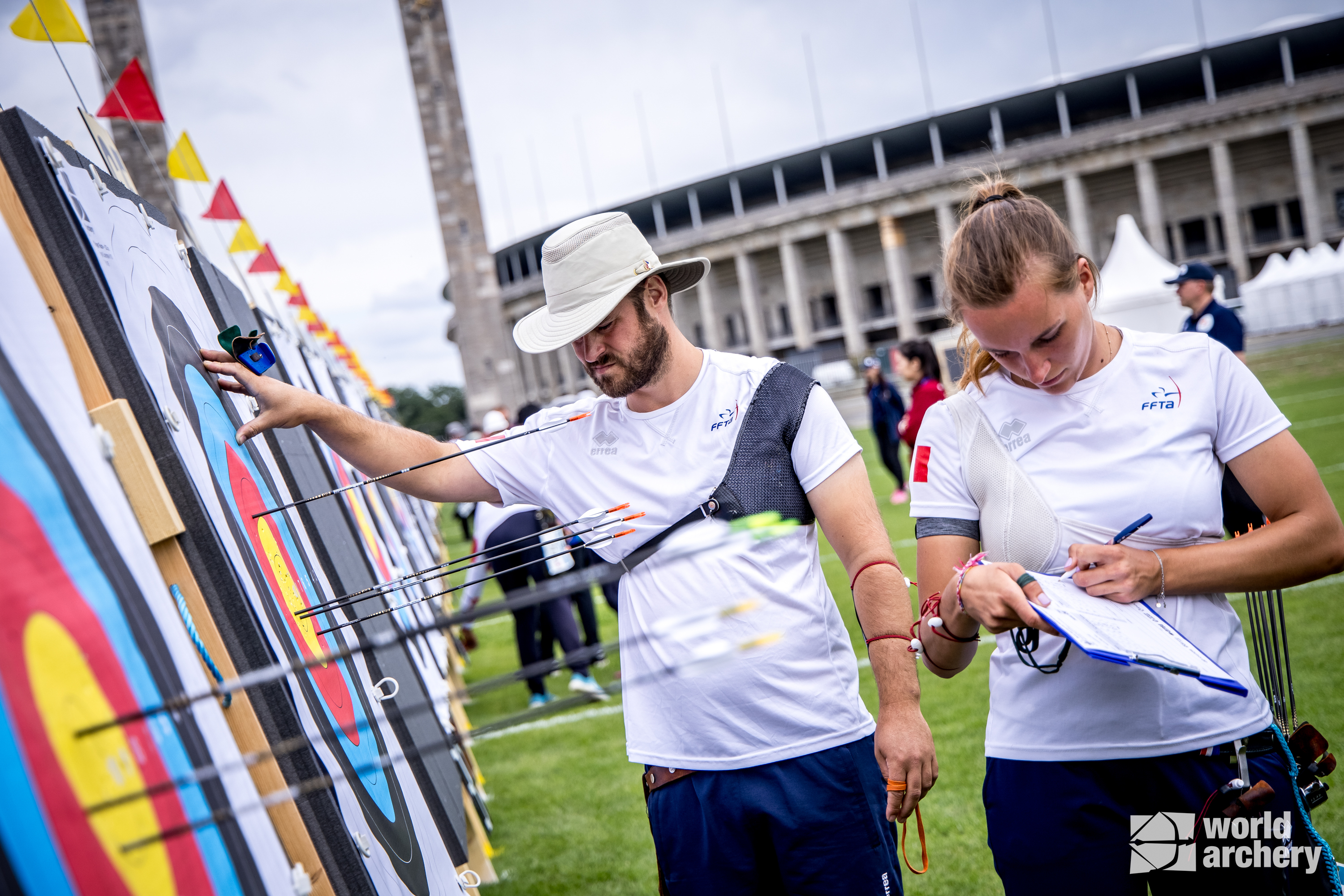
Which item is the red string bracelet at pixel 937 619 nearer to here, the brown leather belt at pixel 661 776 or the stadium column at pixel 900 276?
the brown leather belt at pixel 661 776

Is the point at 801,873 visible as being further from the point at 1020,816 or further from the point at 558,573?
the point at 558,573

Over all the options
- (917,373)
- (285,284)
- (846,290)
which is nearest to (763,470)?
(917,373)

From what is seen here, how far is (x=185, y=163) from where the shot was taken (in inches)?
138

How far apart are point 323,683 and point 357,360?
13386 mm

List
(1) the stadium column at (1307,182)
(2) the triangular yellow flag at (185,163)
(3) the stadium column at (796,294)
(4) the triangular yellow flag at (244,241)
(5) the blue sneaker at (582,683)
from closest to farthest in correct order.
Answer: (2) the triangular yellow flag at (185,163) → (4) the triangular yellow flag at (244,241) → (5) the blue sneaker at (582,683) → (1) the stadium column at (1307,182) → (3) the stadium column at (796,294)

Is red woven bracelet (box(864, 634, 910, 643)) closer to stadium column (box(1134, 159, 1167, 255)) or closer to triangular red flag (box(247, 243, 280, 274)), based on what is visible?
triangular red flag (box(247, 243, 280, 274))

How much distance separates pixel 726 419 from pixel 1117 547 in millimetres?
775

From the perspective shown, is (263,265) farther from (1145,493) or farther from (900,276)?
(900,276)

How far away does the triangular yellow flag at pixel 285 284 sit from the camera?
8.06 metres

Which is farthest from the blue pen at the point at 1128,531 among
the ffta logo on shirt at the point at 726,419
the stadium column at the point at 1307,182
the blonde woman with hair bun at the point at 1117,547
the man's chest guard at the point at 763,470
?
the stadium column at the point at 1307,182

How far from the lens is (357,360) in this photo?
580 inches

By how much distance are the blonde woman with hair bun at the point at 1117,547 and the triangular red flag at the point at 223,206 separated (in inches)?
139

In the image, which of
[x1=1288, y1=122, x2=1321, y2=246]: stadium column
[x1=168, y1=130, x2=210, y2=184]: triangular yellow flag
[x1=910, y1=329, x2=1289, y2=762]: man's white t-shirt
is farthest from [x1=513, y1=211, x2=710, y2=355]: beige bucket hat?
[x1=1288, y1=122, x2=1321, y2=246]: stadium column

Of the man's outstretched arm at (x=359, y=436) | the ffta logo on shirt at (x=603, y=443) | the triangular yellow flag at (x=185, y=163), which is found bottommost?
the ffta logo on shirt at (x=603, y=443)
